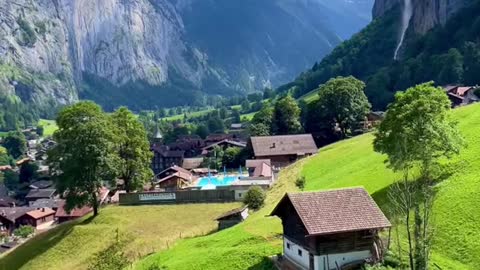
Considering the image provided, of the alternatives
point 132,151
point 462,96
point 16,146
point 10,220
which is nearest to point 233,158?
point 132,151

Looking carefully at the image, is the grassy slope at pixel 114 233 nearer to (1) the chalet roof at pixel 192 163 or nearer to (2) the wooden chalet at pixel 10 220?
(2) the wooden chalet at pixel 10 220

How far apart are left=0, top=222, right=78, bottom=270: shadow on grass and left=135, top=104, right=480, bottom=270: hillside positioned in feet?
42.0

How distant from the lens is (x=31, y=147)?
192 metres

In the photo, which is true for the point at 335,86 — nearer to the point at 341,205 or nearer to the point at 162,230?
the point at 162,230

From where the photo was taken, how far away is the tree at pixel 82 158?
53656 mm

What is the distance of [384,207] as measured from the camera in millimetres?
35188

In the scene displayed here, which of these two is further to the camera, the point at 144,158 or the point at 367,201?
the point at 144,158

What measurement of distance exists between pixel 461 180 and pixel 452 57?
8697 cm

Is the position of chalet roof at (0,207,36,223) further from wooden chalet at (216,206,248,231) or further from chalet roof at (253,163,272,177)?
wooden chalet at (216,206,248,231)

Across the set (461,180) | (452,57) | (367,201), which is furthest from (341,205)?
(452,57)

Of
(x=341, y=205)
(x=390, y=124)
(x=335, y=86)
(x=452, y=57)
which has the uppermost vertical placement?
(x=452, y=57)

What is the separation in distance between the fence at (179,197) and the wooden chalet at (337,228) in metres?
25.8

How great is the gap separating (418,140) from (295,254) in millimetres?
9258

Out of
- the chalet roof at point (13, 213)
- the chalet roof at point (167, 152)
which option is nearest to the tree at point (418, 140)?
the chalet roof at point (13, 213)
